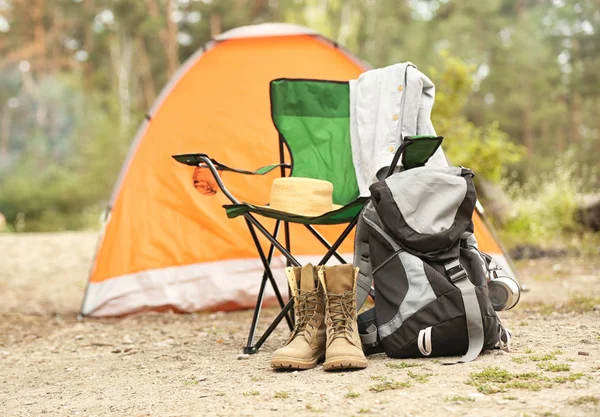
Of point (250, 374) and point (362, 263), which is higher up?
point (362, 263)

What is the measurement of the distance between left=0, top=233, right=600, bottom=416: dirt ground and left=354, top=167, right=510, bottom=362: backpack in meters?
0.07

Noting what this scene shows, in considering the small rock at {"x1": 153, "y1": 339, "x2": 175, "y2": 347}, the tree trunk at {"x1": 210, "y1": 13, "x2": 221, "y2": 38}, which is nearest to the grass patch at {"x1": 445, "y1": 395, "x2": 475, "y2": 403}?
the small rock at {"x1": 153, "y1": 339, "x2": 175, "y2": 347}

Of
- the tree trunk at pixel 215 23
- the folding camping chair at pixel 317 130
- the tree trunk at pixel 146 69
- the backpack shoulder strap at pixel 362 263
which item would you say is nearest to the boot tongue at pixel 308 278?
the backpack shoulder strap at pixel 362 263

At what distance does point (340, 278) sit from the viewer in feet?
6.95

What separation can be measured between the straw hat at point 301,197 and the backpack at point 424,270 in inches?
13.4

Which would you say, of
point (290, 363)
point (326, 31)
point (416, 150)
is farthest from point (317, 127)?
point (326, 31)

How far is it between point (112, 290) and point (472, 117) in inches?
494

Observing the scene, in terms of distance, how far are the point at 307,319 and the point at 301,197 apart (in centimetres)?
52

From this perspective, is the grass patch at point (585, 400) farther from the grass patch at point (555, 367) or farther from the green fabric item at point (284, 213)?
the green fabric item at point (284, 213)

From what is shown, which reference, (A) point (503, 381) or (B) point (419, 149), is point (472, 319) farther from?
(B) point (419, 149)

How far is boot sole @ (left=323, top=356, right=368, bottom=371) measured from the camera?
1909 millimetres

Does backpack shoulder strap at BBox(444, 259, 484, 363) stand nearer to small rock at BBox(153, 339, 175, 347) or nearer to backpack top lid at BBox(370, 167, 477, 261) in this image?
backpack top lid at BBox(370, 167, 477, 261)

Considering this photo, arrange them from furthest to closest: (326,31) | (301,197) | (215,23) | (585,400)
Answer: (215,23), (326,31), (301,197), (585,400)

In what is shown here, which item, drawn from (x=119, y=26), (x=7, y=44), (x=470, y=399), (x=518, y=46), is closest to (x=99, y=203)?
(x=119, y=26)
